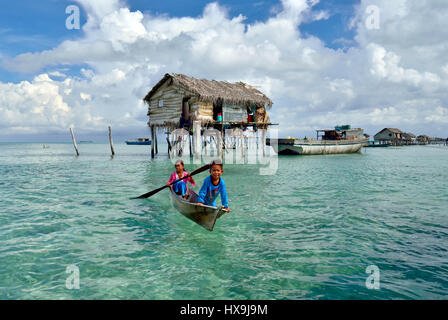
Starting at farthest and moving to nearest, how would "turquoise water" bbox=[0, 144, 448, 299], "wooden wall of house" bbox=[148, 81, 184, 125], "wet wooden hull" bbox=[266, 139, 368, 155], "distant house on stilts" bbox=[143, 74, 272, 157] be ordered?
1. "wet wooden hull" bbox=[266, 139, 368, 155]
2. "wooden wall of house" bbox=[148, 81, 184, 125]
3. "distant house on stilts" bbox=[143, 74, 272, 157]
4. "turquoise water" bbox=[0, 144, 448, 299]

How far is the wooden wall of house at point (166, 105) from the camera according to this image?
989 inches

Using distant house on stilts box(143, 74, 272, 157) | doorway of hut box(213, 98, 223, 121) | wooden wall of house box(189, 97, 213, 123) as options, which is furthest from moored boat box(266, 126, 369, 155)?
wooden wall of house box(189, 97, 213, 123)

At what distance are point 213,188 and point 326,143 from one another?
35.8 m

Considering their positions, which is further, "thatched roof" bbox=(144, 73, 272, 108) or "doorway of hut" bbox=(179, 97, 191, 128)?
"doorway of hut" bbox=(179, 97, 191, 128)

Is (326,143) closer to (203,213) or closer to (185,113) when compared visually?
(185,113)

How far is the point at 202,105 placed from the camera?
2414cm

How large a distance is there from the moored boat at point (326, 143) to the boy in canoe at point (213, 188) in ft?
107

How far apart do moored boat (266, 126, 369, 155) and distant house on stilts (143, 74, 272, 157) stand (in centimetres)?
973

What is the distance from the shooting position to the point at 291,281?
191 inches

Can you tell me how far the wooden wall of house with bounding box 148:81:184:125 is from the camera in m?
25.1

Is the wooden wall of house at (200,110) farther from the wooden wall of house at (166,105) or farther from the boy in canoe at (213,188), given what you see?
the boy in canoe at (213,188)

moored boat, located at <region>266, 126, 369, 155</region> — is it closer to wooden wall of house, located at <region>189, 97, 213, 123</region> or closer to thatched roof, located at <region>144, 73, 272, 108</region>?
thatched roof, located at <region>144, 73, 272, 108</region>

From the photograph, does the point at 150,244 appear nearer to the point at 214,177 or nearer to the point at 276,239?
the point at 214,177
